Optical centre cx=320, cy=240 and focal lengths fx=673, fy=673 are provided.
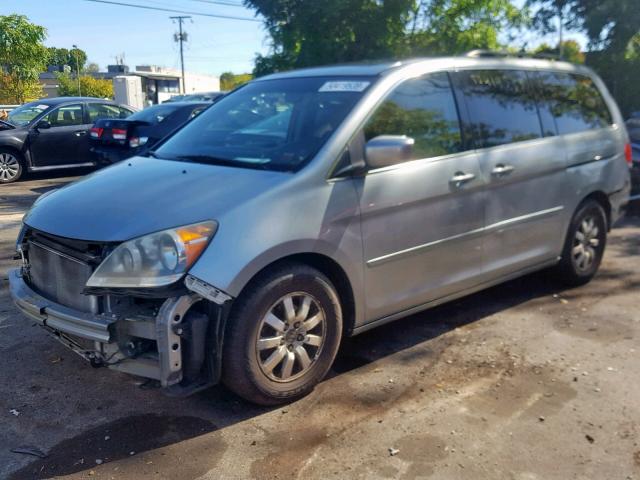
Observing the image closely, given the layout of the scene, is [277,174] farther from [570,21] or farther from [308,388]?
[570,21]

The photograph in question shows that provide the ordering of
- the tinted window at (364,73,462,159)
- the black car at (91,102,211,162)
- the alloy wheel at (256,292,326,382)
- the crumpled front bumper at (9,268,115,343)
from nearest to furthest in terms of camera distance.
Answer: the crumpled front bumper at (9,268,115,343), the alloy wheel at (256,292,326,382), the tinted window at (364,73,462,159), the black car at (91,102,211,162)

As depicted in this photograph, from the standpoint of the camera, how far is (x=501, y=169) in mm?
4723

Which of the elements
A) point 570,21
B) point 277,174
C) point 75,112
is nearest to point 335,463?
point 277,174

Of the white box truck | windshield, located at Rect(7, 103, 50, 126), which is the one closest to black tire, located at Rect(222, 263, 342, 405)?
windshield, located at Rect(7, 103, 50, 126)

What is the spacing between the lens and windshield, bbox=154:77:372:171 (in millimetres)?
3977

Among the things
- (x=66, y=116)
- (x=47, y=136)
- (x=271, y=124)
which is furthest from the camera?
(x=66, y=116)

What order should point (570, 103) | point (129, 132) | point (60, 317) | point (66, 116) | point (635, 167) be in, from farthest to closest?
1. point (66, 116)
2. point (129, 132)
3. point (635, 167)
4. point (570, 103)
5. point (60, 317)

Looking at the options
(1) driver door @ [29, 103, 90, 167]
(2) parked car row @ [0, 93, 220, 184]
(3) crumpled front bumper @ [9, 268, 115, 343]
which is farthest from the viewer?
(1) driver door @ [29, 103, 90, 167]

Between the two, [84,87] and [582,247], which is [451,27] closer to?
[582,247]

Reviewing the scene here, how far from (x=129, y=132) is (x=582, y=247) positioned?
7533mm

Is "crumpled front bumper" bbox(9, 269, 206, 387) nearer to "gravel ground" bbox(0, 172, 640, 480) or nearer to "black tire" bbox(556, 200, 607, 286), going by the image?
"gravel ground" bbox(0, 172, 640, 480)

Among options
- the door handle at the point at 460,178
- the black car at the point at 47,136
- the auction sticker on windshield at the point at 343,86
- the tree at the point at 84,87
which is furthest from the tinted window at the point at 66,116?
the tree at the point at 84,87

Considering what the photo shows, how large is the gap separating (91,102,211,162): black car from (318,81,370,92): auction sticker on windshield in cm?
661

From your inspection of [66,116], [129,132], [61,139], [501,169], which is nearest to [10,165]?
[61,139]
